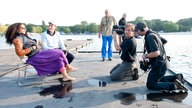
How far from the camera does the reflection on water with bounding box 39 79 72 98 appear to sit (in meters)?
5.23

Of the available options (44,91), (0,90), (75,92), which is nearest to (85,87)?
(75,92)

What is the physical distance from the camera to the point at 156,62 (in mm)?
5266

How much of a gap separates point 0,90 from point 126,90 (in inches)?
114

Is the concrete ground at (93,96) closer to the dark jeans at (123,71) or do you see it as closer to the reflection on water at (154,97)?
the reflection on water at (154,97)

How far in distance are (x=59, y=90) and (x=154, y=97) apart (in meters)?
2.06

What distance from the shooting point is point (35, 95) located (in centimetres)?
522

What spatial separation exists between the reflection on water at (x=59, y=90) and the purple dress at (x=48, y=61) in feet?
1.78

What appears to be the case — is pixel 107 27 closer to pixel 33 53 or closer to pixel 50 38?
pixel 50 38

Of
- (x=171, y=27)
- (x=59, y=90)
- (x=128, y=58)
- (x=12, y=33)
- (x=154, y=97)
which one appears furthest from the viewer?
(x=171, y=27)

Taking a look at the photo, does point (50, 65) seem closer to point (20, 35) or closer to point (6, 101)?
point (20, 35)

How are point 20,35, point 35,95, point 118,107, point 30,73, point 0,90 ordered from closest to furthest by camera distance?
point 118,107 < point 35,95 < point 0,90 < point 20,35 < point 30,73

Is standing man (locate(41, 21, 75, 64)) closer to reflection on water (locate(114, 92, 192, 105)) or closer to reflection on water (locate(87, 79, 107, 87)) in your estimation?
reflection on water (locate(87, 79, 107, 87))

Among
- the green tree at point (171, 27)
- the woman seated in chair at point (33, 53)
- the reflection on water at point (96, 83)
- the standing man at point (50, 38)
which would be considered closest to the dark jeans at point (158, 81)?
the reflection on water at point (96, 83)

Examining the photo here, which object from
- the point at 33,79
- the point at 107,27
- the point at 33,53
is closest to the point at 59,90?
the point at 33,53
